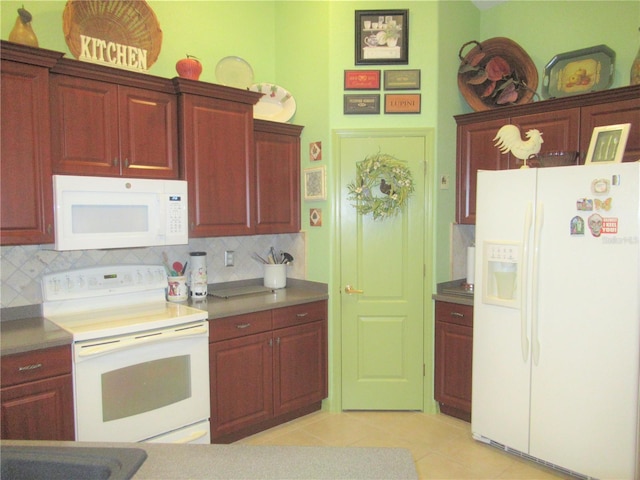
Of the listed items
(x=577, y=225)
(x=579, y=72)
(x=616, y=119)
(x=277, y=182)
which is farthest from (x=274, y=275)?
(x=579, y=72)

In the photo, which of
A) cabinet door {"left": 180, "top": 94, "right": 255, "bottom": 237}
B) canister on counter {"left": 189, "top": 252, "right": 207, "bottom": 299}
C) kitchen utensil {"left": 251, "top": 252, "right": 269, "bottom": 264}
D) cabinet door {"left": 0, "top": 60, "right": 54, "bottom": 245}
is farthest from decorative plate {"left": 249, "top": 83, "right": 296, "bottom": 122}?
cabinet door {"left": 0, "top": 60, "right": 54, "bottom": 245}

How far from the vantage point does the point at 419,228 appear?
3.30 meters

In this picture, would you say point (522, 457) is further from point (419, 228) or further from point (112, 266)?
point (112, 266)

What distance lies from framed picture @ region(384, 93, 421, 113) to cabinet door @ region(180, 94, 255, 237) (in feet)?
3.33

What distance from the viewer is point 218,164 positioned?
2986 mm

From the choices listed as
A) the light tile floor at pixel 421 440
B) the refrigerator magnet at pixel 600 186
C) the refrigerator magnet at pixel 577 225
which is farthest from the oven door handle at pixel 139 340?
the refrigerator magnet at pixel 600 186

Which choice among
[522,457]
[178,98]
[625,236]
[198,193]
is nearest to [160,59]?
[178,98]

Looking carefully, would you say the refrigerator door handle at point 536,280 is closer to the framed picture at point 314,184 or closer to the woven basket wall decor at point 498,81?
the woven basket wall decor at point 498,81

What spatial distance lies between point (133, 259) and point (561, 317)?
2.60 metres

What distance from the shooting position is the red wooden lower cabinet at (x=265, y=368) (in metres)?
2.76

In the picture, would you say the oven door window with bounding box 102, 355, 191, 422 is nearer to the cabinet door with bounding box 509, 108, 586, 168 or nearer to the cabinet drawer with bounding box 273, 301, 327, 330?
the cabinet drawer with bounding box 273, 301, 327, 330

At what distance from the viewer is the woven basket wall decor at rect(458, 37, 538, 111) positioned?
333 cm

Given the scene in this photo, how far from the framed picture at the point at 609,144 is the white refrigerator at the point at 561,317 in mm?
198

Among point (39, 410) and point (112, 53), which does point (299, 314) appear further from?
point (112, 53)
